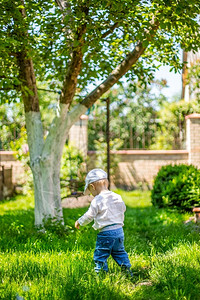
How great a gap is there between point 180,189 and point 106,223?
460 cm

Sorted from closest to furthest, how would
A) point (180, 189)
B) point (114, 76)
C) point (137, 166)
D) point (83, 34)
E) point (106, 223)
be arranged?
point (106, 223) < point (83, 34) < point (114, 76) < point (180, 189) < point (137, 166)

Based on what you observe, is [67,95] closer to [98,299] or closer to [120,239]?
[120,239]

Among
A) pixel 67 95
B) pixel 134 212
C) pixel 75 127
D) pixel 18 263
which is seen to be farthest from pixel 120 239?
pixel 75 127

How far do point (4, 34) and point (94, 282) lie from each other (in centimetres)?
348

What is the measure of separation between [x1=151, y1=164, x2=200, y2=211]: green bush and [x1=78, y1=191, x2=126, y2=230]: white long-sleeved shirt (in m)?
4.31

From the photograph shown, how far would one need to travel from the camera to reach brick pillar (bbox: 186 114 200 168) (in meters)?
11.9

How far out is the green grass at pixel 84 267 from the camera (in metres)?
3.15

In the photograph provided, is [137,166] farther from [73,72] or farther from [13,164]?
[73,72]

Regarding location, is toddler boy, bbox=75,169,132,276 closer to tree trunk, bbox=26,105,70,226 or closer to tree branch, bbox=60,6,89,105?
tree trunk, bbox=26,105,70,226

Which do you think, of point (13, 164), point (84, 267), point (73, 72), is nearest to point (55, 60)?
point (73, 72)

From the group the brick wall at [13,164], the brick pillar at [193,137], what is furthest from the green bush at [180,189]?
the brick wall at [13,164]

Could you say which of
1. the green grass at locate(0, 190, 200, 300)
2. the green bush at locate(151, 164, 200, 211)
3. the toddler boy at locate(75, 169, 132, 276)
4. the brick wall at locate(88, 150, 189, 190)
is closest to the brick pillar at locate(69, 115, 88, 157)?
the brick wall at locate(88, 150, 189, 190)

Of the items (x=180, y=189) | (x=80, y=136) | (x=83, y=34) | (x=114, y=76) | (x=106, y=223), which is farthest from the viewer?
(x=80, y=136)

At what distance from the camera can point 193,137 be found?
1189 centimetres
